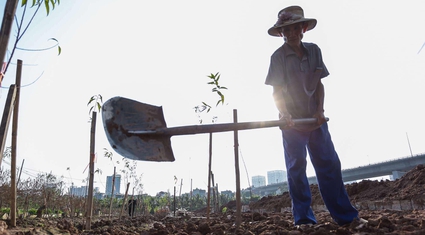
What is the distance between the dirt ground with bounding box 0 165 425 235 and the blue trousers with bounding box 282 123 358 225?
0.55ft

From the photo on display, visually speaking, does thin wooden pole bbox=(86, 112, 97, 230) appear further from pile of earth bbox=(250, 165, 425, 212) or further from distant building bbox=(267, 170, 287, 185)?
distant building bbox=(267, 170, 287, 185)

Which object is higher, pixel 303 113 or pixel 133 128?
pixel 303 113

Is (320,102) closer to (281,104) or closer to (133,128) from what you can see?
(281,104)

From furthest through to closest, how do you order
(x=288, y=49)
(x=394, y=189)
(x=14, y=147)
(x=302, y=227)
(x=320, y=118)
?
(x=394, y=189) → (x=14, y=147) → (x=288, y=49) → (x=320, y=118) → (x=302, y=227)

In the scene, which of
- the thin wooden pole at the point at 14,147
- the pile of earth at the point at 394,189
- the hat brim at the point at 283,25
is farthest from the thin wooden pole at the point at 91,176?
the pile of earth at the point at 394,189

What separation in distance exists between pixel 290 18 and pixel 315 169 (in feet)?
4.61

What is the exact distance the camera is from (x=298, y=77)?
2.76 m

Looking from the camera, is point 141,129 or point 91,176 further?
point 91,176

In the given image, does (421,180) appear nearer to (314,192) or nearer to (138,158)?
(314,192)

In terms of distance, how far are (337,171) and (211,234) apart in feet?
4.09

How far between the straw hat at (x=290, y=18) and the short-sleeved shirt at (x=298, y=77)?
22 cm

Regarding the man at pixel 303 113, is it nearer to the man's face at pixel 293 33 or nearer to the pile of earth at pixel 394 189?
the man's face at pixel 293 33

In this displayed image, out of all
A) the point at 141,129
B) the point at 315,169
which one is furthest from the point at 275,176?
the point at 141,129

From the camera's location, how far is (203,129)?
6.90ft
